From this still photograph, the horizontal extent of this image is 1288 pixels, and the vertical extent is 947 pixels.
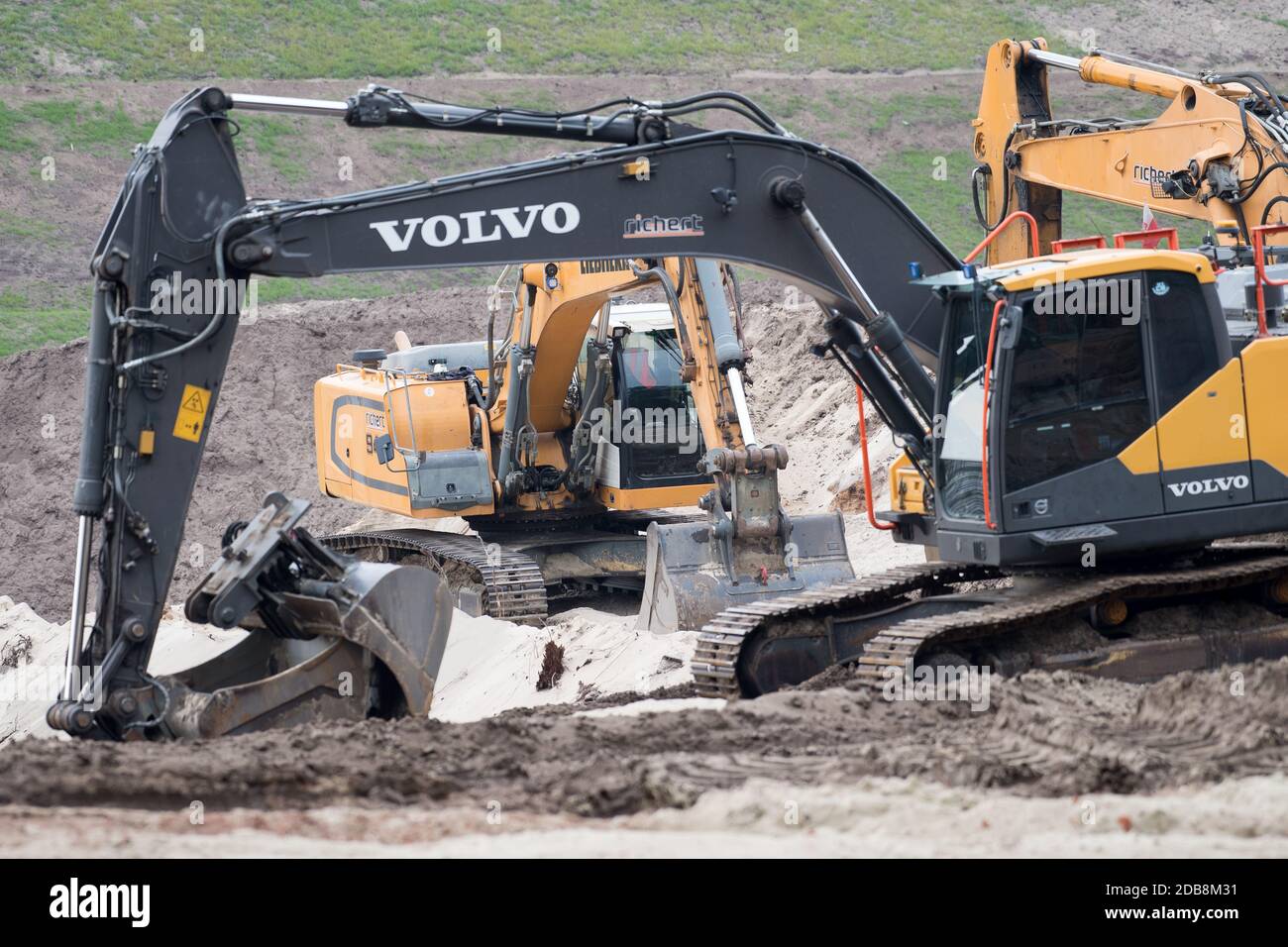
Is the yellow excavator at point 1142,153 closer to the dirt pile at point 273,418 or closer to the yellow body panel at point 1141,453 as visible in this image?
the yellow body panel at point 1141,453

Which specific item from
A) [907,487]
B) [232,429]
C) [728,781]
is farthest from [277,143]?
[728,781]

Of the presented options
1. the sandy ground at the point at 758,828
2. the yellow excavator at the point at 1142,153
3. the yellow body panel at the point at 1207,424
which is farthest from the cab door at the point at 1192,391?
the sandy ground at the point at 758,828

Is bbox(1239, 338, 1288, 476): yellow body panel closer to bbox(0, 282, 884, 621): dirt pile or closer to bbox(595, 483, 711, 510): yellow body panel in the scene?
bbox(595, 483, 711, 510): yellow body panel

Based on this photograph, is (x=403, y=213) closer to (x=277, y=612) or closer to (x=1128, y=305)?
(x=277, y=612)

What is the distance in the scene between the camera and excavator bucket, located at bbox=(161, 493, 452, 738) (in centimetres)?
763

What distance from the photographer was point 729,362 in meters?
11.3

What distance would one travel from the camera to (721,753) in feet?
21.9

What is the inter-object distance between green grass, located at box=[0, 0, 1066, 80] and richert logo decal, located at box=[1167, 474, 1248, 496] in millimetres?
28373

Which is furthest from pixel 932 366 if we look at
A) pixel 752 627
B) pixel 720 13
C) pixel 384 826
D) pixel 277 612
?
pixel 720 13

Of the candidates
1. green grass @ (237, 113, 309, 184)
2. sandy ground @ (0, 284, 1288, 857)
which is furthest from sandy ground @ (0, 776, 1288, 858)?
green grass @ (237, 113, 309, 184)

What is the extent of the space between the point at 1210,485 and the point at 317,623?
4.48m

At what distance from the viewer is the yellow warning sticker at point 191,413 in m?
7.36

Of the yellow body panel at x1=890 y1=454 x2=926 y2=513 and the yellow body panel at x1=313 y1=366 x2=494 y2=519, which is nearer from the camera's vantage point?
the yellow body panel at x1=890 y1=454 x2=926 y2=513

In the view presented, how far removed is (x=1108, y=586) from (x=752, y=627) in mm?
1823
